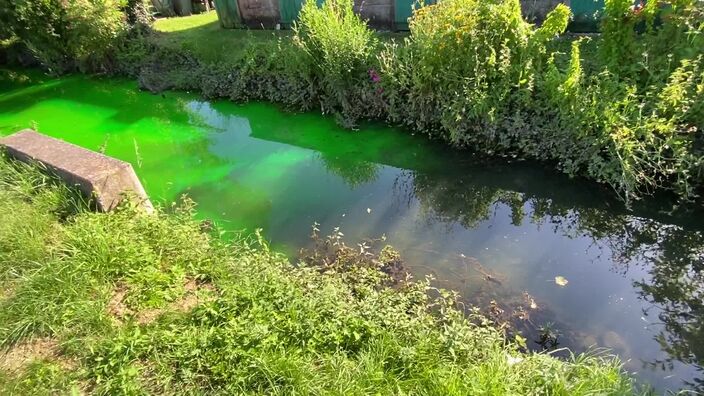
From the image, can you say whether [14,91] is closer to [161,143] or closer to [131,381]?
[161,143]

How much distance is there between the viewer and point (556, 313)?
3713 mm

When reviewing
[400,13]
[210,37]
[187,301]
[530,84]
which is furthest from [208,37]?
[187,301]

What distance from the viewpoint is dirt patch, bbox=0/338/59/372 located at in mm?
3043

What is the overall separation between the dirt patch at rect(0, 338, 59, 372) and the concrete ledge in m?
1.32

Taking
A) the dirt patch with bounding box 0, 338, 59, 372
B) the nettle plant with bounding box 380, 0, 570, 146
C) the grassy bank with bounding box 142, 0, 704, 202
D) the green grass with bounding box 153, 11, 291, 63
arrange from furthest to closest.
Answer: the green grass with bounding box 153, 11, 291, 63, the nettle plant with bounding box 380, 0, 570, 146, the grassy bank with bounding box 142, 0, 704, 202, the dirt patch with bounding box 0, 338, 59, 372

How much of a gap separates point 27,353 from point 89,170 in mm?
1668

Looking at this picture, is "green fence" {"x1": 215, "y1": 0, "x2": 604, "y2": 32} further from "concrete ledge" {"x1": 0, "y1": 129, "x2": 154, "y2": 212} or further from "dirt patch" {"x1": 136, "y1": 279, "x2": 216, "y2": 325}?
"dirt patch" {"x1": 136, "y1": 279, "x2": 216, "y2": 325}

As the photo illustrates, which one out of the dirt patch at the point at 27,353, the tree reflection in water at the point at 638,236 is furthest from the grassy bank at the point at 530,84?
the dirt patch at the point at 27,353

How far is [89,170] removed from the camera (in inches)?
164

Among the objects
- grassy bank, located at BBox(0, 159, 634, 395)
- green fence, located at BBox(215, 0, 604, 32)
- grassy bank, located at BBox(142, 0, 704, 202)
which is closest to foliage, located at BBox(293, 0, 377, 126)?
grassy bank, located at BBox(142, 0, 704, 202)

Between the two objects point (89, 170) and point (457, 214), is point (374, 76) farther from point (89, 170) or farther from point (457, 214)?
point (89, 170)

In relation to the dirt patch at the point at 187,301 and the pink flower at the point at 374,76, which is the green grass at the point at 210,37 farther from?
the dirt patch at the point at 187,301

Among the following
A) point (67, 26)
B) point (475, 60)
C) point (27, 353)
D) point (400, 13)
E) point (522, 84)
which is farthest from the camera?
point (67, 26)

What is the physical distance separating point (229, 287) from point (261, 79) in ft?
16.2
